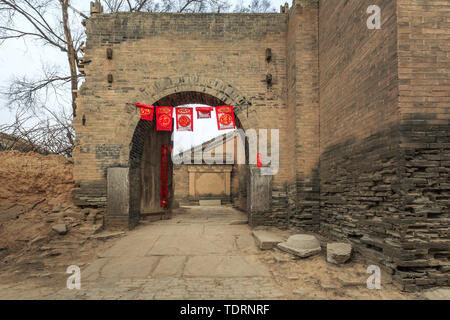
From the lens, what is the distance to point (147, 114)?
7078 millimetres

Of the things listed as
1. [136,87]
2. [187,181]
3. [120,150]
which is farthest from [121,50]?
[187,181]

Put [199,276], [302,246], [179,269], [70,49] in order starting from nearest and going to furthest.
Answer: [199,276]
[179,269]
[302,246]
[70,49]

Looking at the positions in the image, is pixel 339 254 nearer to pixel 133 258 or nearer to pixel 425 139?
pixel 425 139

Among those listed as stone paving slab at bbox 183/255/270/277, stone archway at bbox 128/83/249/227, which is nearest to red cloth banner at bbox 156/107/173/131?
stone archway at bbox 128/83/249/227

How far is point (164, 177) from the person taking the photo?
9.18 metres

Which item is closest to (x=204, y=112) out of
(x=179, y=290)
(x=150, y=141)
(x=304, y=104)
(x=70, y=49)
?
(x=150, y=141)

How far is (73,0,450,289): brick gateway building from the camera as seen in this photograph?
Result: 11.2ft

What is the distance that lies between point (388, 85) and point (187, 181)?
16.2 metres

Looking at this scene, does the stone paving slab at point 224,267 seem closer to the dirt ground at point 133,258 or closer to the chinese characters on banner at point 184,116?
the dirt ground at point 133,258

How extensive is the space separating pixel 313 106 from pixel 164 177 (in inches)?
217

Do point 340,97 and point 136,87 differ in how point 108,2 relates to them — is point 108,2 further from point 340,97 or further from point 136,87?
point 340,97

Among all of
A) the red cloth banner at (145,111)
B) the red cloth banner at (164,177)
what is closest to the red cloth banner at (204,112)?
the red cloth banner at (145,111)

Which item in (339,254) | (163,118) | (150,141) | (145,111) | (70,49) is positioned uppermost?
(70,49)

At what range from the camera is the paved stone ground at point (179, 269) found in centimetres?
359
